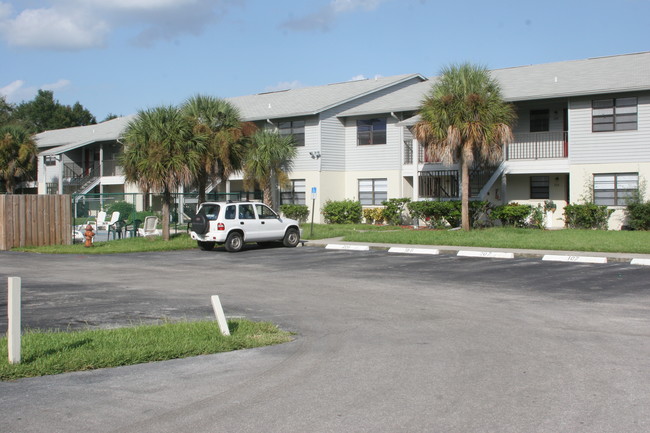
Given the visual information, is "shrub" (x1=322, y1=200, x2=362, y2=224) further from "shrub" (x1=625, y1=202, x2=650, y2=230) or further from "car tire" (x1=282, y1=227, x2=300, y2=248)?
"shrub" (x1=625, y1=202, x2=650, y2=230)

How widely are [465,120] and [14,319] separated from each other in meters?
21.2

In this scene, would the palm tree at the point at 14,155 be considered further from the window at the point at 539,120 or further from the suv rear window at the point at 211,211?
the window at the point at 539,120

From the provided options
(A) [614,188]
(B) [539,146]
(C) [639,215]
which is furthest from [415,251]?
(B) [539,146]

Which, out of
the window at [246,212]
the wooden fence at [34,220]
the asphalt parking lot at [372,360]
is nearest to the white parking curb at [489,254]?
the asphalt parking lot at [372,360]

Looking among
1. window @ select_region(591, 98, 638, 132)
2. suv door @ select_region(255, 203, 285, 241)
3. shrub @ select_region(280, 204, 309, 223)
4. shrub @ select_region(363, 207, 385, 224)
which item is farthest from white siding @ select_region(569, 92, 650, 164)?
shrub @ select_region(280, 204, 309, 223)

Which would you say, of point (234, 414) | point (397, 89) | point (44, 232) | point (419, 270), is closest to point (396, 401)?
point (234, 414)

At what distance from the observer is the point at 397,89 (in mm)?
38531

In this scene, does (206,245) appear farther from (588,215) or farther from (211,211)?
(588,215)

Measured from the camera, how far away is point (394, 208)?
1287 inches

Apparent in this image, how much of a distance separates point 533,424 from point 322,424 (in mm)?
1689

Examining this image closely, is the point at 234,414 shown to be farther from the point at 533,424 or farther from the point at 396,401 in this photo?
the point at 533,424

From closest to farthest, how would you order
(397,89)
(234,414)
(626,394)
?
(234,414) < (626,394) < (397,89)

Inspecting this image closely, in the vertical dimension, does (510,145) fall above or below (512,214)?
above

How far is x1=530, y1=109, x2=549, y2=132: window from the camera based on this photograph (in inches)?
1220
